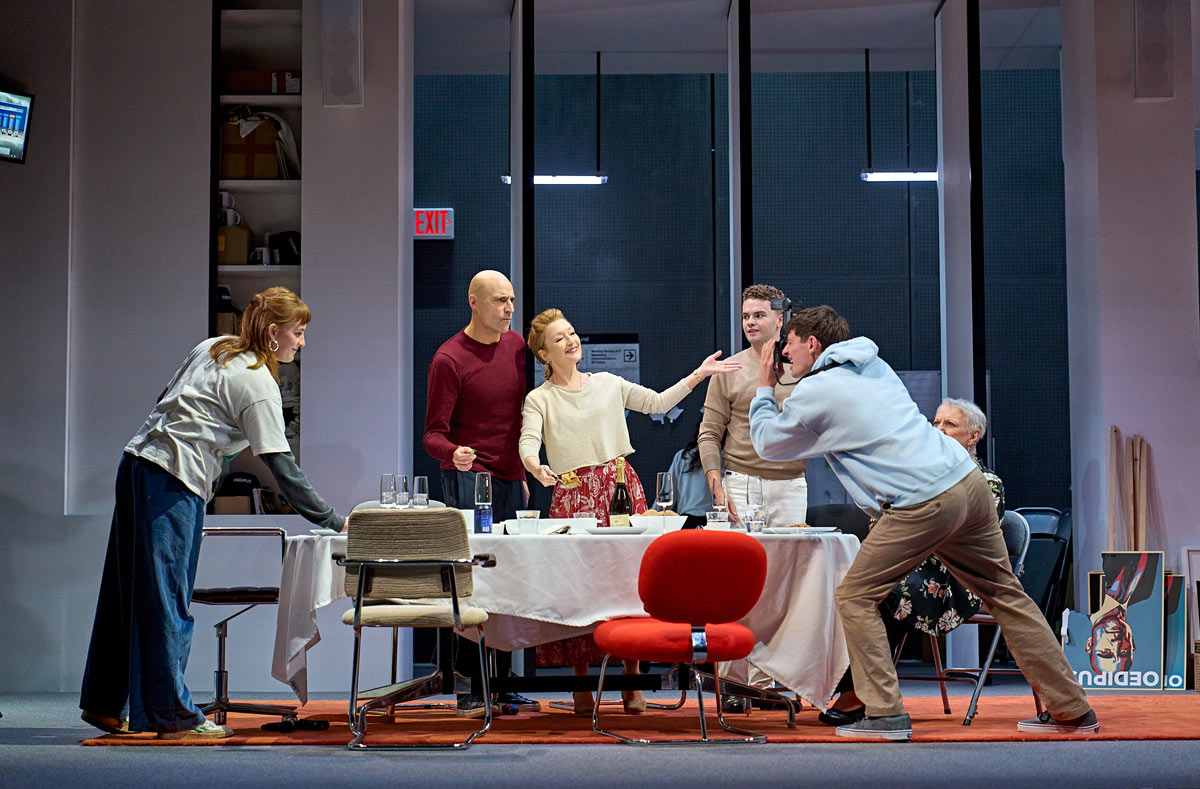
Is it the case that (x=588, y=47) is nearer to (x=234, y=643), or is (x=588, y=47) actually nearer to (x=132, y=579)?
(x=234, y=643)

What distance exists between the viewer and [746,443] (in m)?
5.15

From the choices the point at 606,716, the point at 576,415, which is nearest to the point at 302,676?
the point at 606,716

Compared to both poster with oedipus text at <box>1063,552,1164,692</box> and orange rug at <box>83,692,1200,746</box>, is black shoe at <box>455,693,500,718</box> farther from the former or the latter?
poster with oedipus text at <box>1063,552,1164,692</box>

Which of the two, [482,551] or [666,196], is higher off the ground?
[666,196]

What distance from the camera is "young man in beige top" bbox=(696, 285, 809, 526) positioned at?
197 inches

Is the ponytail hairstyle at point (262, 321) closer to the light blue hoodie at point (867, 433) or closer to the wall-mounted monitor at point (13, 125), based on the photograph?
the light blue hoodie at point (867, 433)

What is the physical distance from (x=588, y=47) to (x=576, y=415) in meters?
3.16

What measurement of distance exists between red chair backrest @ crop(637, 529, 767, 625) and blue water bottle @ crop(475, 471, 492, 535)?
734 millimetres

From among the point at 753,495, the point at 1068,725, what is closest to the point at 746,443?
the point at 753,495

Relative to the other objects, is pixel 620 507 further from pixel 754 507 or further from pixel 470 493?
pixel 470 493

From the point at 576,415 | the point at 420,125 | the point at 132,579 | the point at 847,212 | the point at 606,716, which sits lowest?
the point at 606,716

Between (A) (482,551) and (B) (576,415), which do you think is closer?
(A) (482,551)

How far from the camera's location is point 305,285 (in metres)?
6.15

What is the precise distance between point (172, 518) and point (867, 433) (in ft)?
7.86
